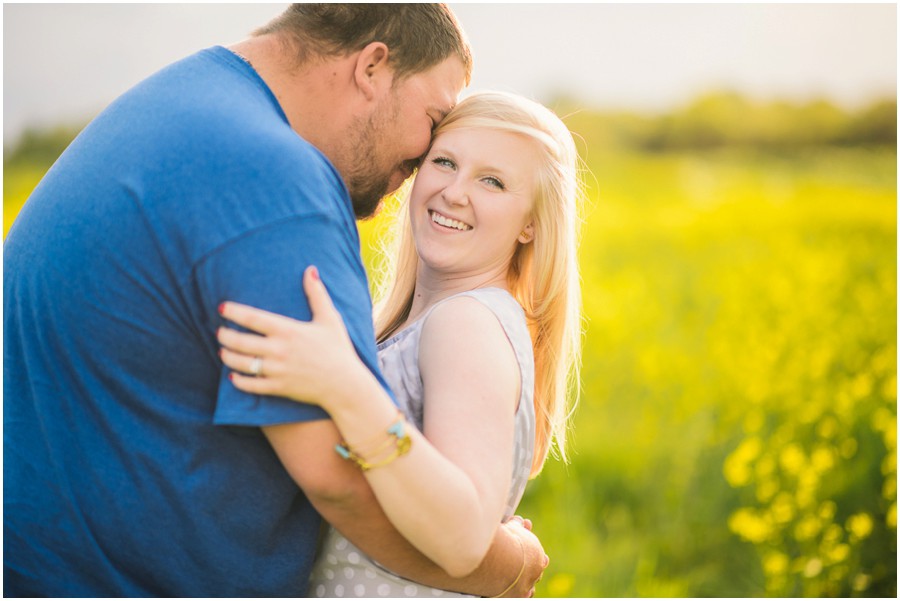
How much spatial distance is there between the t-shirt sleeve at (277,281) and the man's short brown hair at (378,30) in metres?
0.69

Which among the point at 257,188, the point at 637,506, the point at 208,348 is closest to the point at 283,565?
the point at 208,348

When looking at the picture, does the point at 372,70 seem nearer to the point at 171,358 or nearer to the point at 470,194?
the point at 470,194

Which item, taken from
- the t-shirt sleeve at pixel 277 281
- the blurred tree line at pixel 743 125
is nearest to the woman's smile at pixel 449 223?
the t-shirt sleeve at pixel 277 281

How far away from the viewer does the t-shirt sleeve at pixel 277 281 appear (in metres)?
1.62

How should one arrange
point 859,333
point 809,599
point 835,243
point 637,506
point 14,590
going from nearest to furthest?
point 14,590, point 809,599, point 637,506, point 859,333, point 835,243

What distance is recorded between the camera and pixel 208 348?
5.70ft

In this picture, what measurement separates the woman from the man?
0.07 metres

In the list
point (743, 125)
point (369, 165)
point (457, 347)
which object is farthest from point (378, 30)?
point (743, 125)

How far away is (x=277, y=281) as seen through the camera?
5.31 ft

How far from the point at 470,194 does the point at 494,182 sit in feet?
0.27

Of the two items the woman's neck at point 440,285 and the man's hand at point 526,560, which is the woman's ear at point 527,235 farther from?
the man's hand at point 526,560

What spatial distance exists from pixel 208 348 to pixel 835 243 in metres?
8.30

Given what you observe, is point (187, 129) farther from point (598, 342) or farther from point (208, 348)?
point (598, 342)

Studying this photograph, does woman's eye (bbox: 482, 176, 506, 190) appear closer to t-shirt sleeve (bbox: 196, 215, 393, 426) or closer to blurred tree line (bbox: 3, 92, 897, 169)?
t-shirt sleeve (bbox: 196, 215, 393, 426)
